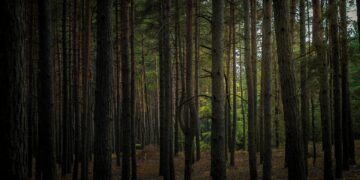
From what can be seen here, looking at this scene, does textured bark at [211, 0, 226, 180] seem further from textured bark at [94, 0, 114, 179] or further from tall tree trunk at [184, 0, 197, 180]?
tall tree trunk at [184, 0, 197, 180]

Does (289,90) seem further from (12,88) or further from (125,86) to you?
(125,86)

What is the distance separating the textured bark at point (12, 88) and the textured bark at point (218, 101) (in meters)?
3.37

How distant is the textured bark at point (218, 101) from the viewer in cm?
535

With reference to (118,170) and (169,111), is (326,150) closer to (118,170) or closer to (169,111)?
(169,111)

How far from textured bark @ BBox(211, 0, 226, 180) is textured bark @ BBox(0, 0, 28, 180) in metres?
3.37

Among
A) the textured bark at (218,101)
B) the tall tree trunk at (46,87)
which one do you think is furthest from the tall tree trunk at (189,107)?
the tall tree trunk at (46,87)

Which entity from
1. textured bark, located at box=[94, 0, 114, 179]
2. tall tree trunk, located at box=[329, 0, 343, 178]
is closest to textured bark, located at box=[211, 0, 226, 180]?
textured bark, located at box=[94, 0, 114, 179]

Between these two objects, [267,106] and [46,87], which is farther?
[267,106]

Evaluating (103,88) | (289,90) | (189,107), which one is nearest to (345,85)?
(189,107)

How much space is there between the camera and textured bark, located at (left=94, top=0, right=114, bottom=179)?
231 inches

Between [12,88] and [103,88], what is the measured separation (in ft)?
7.97

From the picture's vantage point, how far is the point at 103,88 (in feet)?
19.2

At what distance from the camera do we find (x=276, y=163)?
1380 cm

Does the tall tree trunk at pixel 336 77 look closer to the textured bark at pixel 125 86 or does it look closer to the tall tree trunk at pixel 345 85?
the tall tree trunk at pixel 345 85
